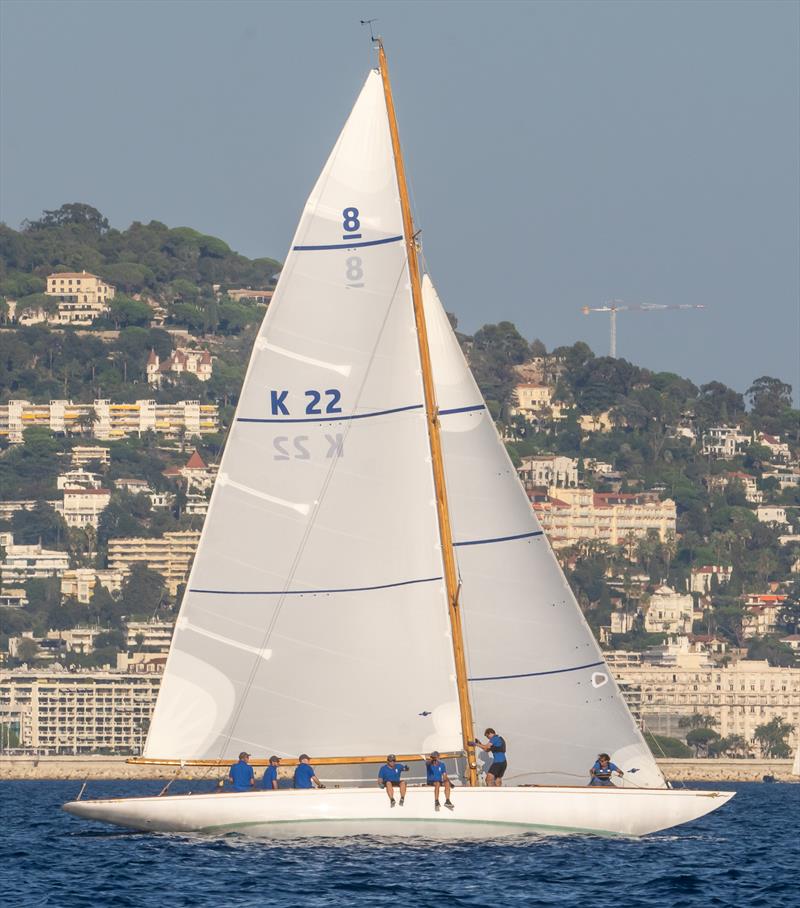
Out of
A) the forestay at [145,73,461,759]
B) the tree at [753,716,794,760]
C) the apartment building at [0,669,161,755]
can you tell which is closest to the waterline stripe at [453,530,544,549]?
the forestay at [145,73,461,759]

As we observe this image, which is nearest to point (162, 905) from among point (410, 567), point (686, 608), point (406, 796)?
point (406, 796)

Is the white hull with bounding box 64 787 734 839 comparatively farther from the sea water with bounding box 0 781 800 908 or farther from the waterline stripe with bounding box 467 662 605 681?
the waterline stripe with bounding box 467 662 605 681

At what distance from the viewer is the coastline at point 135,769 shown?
140 m

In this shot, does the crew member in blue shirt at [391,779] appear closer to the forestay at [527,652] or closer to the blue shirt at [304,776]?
the blue shirt at [304,776]

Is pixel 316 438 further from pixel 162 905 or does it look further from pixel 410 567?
pixel 162 905

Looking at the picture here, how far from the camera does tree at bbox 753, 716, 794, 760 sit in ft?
522

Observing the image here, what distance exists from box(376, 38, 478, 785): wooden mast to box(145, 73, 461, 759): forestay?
0.09 m

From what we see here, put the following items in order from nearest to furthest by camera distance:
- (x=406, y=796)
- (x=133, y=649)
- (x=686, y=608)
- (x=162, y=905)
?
(x=162, y=905) → (x=406, y=796) → (x=133, y=649) → (x=686, y=608)

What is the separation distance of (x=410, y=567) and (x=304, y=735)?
7.46 ft

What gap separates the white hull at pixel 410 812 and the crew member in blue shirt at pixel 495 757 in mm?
623

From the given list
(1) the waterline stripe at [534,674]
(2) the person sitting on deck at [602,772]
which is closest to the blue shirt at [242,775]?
(1) the waterline stripe at [534,674]

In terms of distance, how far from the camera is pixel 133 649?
177 m

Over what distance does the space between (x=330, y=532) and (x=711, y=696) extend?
13513 centimetres

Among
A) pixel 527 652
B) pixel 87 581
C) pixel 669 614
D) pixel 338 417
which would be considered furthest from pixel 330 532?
pixel 87 581
